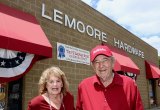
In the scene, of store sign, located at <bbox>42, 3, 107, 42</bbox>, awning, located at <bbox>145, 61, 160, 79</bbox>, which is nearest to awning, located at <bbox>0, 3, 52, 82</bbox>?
store sign, located at <bbox>42, 3, 107, 42</bbox>

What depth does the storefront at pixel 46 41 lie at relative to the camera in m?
5.89

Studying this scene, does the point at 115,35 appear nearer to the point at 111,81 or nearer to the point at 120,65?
the point at 120,65

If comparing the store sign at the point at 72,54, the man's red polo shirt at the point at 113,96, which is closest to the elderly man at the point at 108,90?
the man's red polo shirt at the point at 113,96

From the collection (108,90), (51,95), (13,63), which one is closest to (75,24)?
(13,63)

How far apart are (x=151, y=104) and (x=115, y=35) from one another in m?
7.02

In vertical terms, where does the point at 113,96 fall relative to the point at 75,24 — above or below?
below

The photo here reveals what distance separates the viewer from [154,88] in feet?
64.1

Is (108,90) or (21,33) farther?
(21,33)

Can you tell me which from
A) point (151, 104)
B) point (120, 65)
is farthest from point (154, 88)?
point (120, 65)

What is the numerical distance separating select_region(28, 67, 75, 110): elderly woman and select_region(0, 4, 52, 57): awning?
1.93m

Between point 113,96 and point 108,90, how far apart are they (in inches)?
3.4

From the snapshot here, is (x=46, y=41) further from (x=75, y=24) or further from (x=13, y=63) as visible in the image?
(x=75, y=24)

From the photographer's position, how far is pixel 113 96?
3.13 metres

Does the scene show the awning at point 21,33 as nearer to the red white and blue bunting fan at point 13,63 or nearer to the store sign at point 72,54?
the red white and blue bunting fan at point 13,63
